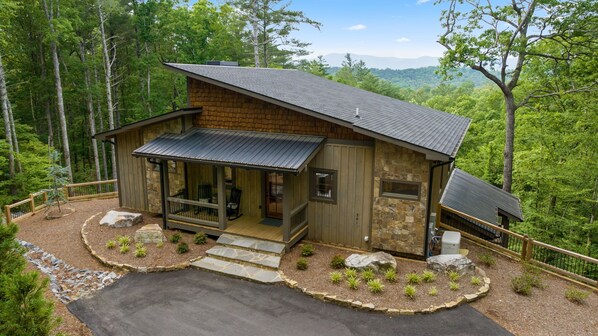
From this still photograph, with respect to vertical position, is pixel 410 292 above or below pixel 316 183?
below

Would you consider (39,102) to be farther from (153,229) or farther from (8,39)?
(153,229)

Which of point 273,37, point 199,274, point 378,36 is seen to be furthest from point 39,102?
point 378,36

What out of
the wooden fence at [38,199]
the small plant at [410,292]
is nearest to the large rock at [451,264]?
the small plant at [410,292]

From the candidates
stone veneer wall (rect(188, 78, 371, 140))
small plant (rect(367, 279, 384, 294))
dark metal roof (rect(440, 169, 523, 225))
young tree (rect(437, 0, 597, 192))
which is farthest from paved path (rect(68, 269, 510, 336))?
young tree (rect(437, 0, 597, 192))

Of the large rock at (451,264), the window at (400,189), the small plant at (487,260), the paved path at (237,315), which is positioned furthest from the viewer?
the small plant at (487,260)

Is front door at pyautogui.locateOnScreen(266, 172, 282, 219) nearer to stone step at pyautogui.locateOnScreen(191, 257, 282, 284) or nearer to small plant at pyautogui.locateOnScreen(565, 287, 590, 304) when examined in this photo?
stone step at pyautogui.locateOnScreen(191, 257, 282, 284)

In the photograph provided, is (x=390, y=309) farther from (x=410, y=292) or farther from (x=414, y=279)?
(x=414, y=279)

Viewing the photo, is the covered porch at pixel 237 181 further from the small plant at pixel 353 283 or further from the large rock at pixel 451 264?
the large rock at pixel 451 264

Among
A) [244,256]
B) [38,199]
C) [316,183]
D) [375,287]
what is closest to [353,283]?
[375,287]
